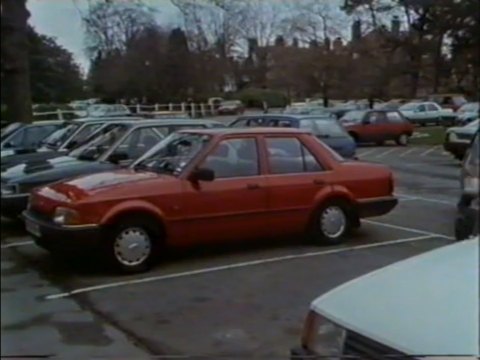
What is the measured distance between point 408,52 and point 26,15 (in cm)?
64

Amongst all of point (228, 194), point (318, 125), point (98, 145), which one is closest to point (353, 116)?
point (318, 125)

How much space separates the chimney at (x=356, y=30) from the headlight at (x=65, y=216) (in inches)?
39.9

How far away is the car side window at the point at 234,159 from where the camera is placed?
2486 millimetres

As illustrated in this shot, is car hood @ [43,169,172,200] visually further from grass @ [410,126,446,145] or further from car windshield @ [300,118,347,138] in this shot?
grass @ [410,126,446,145]

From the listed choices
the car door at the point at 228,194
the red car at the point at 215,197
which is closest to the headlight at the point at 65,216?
the red car at the point at 215,197

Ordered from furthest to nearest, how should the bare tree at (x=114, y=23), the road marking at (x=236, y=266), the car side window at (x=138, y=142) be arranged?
the road marking at (x=236, y=266) < the car side window at (x=138, y=142) < the bare tree at (x=114, y=23)

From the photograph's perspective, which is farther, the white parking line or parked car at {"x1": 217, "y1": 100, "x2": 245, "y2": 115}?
the white parking line

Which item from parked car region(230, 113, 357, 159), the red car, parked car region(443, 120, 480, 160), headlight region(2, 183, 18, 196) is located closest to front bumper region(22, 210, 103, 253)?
the red car

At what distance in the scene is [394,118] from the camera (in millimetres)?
1393

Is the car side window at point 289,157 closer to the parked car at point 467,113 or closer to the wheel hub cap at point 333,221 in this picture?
the wheel hub cap at point 333,221

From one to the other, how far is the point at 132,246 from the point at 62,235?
0.95 ft

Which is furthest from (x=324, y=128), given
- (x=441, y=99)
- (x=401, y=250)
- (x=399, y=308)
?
(x=399, y=308)

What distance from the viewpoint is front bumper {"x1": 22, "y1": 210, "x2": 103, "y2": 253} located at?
1.54m

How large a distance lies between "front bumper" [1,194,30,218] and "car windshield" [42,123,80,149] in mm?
110
